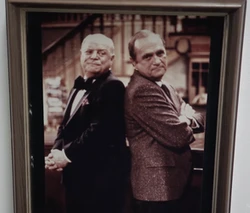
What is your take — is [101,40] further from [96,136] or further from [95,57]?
[96,136]

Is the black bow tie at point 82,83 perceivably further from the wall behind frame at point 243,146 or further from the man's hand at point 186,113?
the wall behind frame at point 243,146

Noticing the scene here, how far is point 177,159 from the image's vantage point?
0.68 m

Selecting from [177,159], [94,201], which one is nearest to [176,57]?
[177,159]

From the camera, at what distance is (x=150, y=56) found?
660 millimetres

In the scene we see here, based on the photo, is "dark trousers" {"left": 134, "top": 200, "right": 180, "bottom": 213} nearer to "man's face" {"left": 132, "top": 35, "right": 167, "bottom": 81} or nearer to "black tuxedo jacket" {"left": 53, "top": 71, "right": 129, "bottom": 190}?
"black tuxedo jacket" {"left": 53, "top": 71, "right": 129, "bottom": 190}

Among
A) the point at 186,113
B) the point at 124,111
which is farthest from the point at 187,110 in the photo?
the point at 124,111

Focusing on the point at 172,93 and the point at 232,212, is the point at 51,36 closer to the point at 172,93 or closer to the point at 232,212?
the point at 172,93

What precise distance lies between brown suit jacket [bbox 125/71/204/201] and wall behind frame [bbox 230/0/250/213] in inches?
3.1

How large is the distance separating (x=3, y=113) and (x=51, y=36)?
17 centimetres

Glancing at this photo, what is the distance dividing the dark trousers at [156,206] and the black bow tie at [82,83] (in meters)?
0.23

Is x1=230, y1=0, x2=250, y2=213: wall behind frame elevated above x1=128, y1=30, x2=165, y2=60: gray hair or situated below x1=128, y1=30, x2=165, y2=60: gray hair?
below

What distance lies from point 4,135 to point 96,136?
0.17 metres

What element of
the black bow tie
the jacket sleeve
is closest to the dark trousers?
the jacket sleeve

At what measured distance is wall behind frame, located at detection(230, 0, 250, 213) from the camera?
675 millimetres
